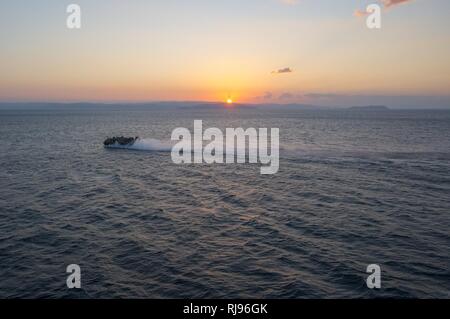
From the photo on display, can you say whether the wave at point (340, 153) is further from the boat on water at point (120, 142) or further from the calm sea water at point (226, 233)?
the calm sea water at point (226, 233)

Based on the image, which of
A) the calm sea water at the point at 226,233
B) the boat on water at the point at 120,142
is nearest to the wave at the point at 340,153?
the boat on water at the point at 120,142

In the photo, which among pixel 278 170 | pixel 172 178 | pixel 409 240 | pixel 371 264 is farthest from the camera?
pixel 278 170

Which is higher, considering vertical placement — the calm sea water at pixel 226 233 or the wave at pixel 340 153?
the wave at pixel 340 153

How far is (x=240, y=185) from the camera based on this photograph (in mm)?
40406

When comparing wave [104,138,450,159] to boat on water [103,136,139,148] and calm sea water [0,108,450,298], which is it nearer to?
boat on water [103,136,139,148]

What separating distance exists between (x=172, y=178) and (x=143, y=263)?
25.2m

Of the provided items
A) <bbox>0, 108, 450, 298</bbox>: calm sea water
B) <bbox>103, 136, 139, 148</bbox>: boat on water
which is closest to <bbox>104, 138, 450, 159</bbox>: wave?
<bbox>103, 136, 139, 148</bbox>: boat on water

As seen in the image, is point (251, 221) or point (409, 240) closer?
point (409, 240)

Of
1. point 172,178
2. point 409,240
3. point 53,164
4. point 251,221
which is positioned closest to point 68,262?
point 251,221

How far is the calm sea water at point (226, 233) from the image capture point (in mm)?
17481

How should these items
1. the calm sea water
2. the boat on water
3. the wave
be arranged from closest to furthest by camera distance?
the calm sea water < the wave < the boat on water

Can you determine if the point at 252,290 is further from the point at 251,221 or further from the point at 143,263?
the point at 251,221

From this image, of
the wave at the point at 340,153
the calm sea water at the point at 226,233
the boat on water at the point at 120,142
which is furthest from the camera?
the boat on water at the point at 120,142

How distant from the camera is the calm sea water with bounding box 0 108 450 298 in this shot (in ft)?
57.4
